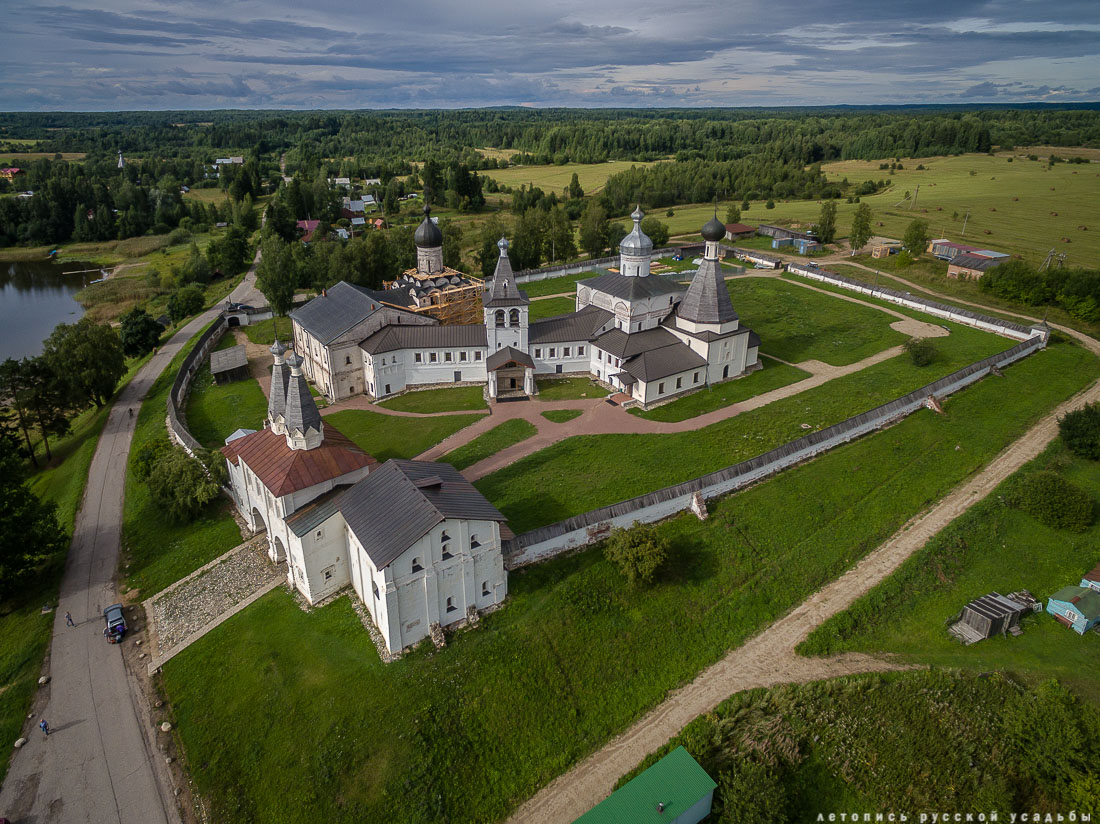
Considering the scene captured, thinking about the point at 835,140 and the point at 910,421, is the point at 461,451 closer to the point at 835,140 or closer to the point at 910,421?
the point at 910,421

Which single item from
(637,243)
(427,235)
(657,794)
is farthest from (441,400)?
(657,794)

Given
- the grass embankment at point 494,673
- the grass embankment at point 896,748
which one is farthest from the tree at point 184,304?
the grass embankment at point 896,748

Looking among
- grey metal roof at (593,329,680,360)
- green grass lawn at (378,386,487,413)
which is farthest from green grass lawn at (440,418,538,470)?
grey metal roof at (593,329,680,360)

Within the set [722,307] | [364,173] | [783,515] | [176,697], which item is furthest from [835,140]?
[176,697]

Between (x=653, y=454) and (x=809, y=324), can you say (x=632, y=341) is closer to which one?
(x=653, y=454)

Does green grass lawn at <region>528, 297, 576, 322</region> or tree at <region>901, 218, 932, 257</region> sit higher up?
tree at <region>901, 218, 932, 257</region>

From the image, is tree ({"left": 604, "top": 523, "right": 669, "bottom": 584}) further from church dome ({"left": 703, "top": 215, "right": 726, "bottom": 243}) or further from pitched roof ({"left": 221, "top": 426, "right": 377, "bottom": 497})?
church dome ({"left": 703, "top": 215, "right": 726, "bottom": 243})
